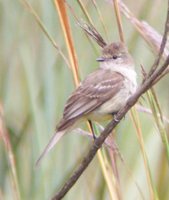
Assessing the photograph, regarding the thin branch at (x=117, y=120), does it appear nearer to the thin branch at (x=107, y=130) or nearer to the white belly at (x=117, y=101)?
the thin branch at (x=107, y=130)

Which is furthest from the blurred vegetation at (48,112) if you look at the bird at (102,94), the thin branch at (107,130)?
the thin branch at (107,130)

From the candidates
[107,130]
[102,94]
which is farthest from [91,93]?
[107,130]

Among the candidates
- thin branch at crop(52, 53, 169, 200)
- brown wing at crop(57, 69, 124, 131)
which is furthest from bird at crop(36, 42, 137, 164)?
thin branch at crop(52, 53, 169, 200)

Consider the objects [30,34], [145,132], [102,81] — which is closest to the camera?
[102,81]

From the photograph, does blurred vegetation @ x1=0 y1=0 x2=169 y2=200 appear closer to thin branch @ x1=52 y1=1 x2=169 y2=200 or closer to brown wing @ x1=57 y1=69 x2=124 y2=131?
brown wing @ x1=57 y1=69 x2=124 y2=131

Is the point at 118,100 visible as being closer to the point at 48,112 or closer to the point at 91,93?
the point at 91,93

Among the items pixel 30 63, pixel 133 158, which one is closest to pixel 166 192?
pixel 133 158

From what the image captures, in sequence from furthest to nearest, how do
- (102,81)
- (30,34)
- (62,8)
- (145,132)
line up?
1. (30,34)
2. (145,132)
3. (102,81)
4. (62,8)

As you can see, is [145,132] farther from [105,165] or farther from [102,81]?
[105,165]
